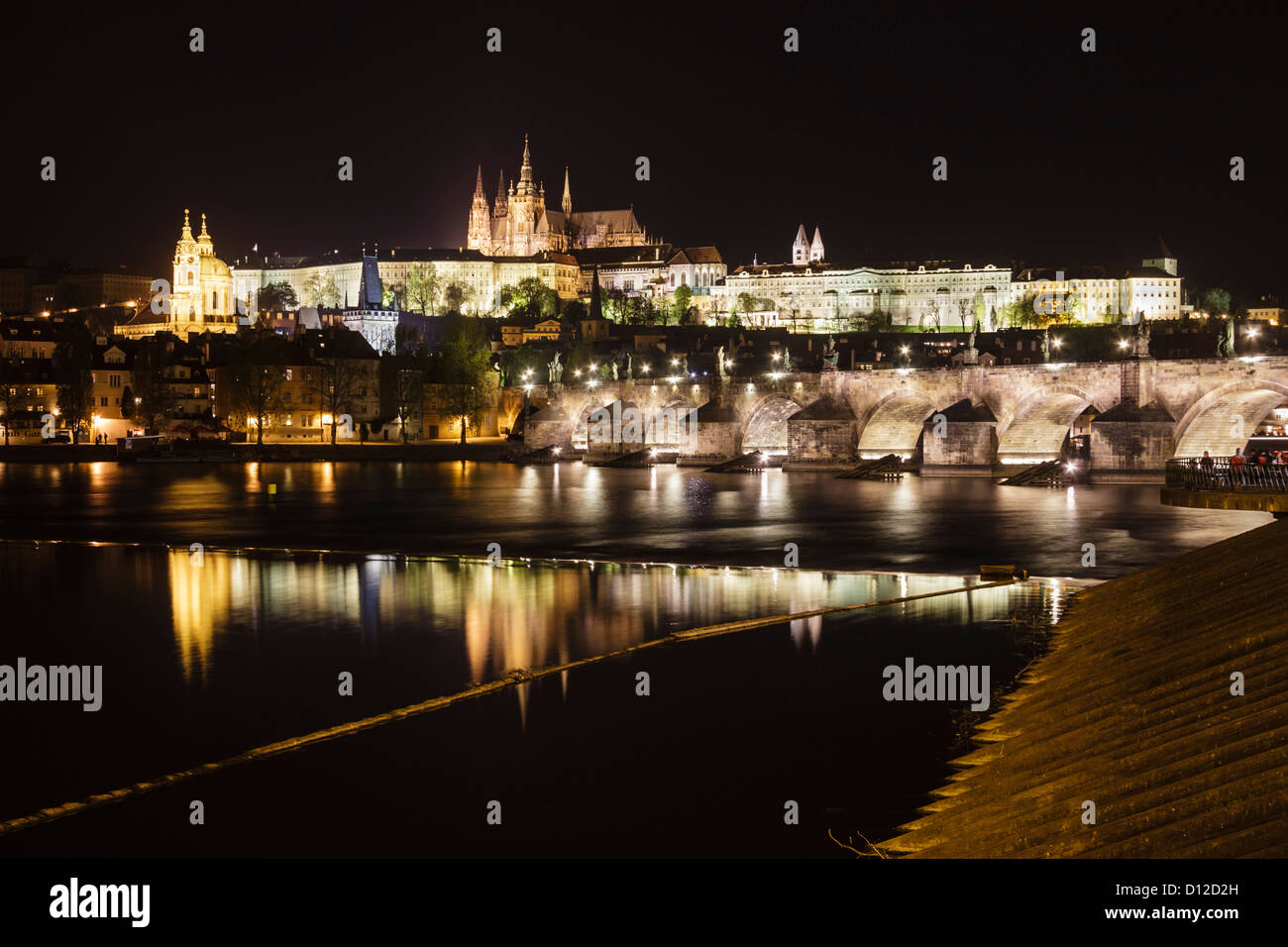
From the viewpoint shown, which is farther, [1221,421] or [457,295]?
[457,295]

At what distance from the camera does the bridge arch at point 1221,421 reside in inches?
1921

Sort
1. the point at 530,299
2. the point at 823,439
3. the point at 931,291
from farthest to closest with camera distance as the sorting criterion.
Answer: the point at 931,291
the point at 530,299
the point at 823,439

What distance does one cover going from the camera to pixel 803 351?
422 ft

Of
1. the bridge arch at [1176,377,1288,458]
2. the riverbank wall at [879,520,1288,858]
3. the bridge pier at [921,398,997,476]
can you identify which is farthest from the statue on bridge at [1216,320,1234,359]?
the riverbank wall at [879,520,1288,858]

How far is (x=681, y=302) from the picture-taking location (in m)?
164

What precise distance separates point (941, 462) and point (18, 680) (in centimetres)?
4630

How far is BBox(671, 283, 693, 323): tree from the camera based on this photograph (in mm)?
162750

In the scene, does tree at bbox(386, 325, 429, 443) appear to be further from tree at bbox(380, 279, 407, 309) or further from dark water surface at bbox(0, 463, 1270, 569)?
tree at bbox(380, 279, 407, 309)

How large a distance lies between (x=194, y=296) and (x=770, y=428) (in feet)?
267

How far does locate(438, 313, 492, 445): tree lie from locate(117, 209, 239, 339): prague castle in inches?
2053

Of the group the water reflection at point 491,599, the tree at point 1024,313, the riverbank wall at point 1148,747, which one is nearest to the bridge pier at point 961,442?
the water reflection at point 491,599

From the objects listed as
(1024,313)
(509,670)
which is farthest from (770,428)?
(1024,313)

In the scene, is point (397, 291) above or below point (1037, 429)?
above

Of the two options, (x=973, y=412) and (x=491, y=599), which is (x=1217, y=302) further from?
(x=491, y=599)
